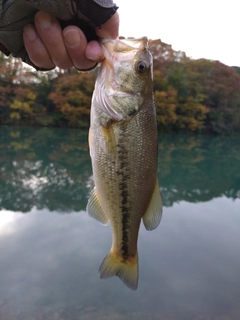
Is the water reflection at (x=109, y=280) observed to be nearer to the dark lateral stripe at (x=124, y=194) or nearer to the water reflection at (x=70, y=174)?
the water reflection at (x=70, y=174)

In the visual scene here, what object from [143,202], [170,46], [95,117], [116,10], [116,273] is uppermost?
[170,46]

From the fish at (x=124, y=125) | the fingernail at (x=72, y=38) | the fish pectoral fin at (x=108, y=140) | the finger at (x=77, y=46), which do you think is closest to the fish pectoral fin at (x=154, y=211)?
the fish at (x=124, y=125)

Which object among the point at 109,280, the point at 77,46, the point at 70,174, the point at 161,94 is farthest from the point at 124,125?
the point at 161,94

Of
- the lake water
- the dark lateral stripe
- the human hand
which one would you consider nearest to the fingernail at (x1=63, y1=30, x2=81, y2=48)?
the human hand

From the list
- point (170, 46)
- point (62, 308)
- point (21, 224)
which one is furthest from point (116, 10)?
point (170, 46)

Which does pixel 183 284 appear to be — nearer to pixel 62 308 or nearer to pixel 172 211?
pixel 62 308

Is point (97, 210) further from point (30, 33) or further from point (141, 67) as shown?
point (30, 33)
